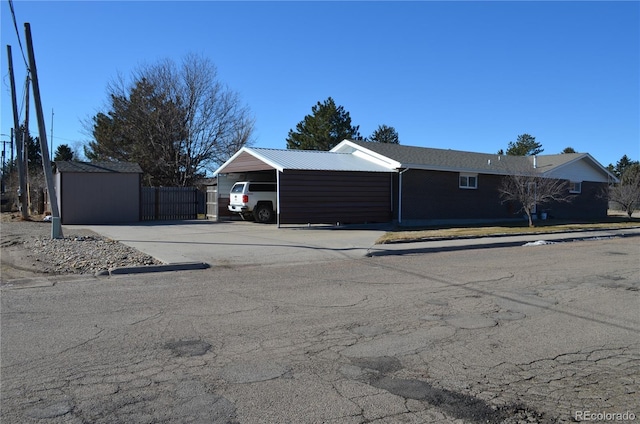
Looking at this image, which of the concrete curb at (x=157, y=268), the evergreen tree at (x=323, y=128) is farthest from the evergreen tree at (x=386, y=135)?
the concrete curb at (x=157, y=268)

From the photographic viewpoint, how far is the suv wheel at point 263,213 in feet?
79.7

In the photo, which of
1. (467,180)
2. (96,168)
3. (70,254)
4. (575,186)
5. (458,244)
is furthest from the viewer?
(575,186)

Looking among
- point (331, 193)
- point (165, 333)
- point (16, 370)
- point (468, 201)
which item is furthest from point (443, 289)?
point (468, 201)

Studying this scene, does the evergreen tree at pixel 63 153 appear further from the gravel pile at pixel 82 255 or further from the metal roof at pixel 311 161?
the gravel pile at pixel 82 255

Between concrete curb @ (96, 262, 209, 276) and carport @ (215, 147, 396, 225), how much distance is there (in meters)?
10.0

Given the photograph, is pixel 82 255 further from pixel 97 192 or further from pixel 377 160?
pixel 377 160

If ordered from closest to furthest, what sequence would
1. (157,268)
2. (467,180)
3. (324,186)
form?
(157,268) < (324,186) < (467,180)

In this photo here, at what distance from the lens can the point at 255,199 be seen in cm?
2412

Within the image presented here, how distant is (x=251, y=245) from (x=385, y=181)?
34.1ft

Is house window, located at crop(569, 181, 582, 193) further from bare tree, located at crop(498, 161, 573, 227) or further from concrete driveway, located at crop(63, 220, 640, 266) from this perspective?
concrete driveway, located at crop(63, 220, 640, 266)

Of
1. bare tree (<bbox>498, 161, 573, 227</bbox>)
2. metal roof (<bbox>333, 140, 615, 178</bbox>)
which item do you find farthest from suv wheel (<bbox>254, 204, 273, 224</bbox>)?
bare tree (<bbox>498, 161, 573, 227</bbox>)

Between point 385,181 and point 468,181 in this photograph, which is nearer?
point 385,181

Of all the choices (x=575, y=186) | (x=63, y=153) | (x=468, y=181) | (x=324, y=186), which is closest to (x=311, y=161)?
(x=324, y=186)

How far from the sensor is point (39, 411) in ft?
12.8
